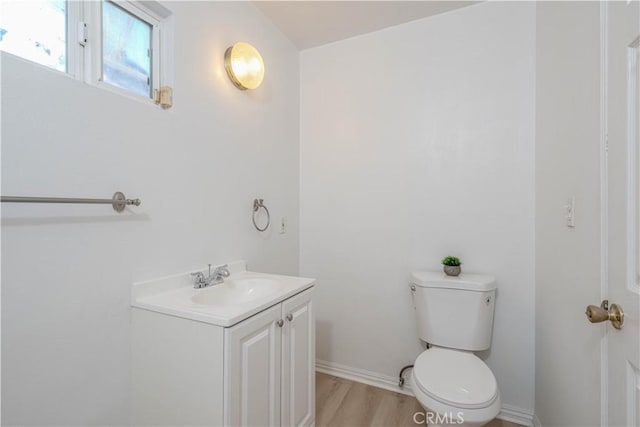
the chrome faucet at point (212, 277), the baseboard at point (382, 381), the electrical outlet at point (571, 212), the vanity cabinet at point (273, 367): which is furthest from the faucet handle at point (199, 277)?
the electrical outlet at point (571, 212)

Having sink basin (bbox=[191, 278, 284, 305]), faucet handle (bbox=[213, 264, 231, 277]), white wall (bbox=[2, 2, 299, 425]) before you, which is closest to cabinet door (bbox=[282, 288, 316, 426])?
sink basin (bbox=[191, 278, 284, 305])

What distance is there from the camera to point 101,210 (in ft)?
3.33

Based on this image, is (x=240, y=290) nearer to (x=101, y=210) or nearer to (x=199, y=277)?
(x=199, y=277)

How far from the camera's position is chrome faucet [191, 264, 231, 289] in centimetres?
130

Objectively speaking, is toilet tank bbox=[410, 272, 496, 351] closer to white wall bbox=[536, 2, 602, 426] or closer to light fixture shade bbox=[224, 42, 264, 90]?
white wall bbox=[536, 2, 602, 426]

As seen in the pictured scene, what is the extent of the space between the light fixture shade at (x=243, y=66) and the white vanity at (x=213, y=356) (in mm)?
1101

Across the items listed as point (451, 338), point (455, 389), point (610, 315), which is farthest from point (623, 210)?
point (451, 338)

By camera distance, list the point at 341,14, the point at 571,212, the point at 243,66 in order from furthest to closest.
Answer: the point at 341,14
the point at 243,66
the point at 571,212

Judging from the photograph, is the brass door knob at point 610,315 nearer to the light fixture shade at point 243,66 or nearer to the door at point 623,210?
the door at point 623,210

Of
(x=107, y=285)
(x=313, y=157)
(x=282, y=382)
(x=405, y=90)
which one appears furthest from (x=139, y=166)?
(x=405, y=90)

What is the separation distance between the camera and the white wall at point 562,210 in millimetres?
968

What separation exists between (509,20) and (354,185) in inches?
52.8

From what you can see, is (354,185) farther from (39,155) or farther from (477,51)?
(39,155)

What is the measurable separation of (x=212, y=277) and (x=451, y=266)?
1.35 meters
